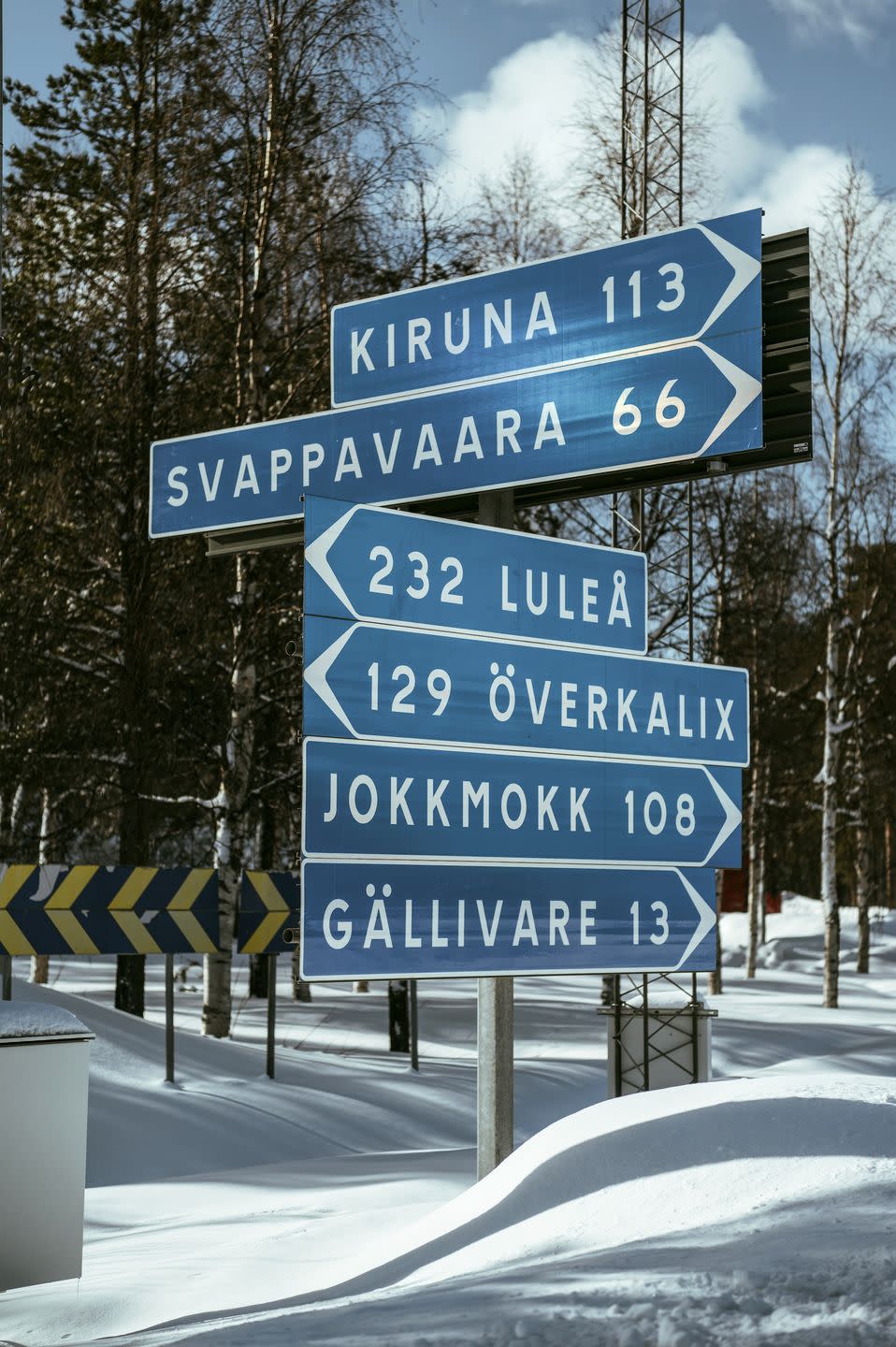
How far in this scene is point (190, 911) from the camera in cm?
1213

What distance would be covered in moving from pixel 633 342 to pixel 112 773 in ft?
38.7

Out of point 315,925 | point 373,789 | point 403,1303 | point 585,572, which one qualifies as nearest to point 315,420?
point 585,572

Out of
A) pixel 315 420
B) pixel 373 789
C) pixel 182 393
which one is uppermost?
pixel 182 393

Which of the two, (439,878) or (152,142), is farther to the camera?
(152,142)

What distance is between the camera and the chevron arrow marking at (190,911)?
A: 12.0m

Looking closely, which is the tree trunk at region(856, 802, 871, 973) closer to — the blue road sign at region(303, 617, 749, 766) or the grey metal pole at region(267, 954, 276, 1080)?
the grey metal pole at region(267, 954, 276, 1080)

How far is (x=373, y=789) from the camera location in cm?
544

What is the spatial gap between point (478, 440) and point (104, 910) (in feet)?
21.4

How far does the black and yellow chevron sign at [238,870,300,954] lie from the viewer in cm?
1234

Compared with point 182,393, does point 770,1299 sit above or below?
below

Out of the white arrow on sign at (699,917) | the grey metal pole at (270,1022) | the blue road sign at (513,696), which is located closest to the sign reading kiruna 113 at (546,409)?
the blue road sign at (513,696)

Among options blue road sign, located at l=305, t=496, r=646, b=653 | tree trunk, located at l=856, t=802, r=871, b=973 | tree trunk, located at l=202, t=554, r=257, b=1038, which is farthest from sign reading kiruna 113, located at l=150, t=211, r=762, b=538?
tree trunk, located at l=856, t=802, r=871, b=973

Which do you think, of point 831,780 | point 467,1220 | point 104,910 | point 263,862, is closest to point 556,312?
point 467,1220

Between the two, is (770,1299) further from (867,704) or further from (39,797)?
(867,704)
